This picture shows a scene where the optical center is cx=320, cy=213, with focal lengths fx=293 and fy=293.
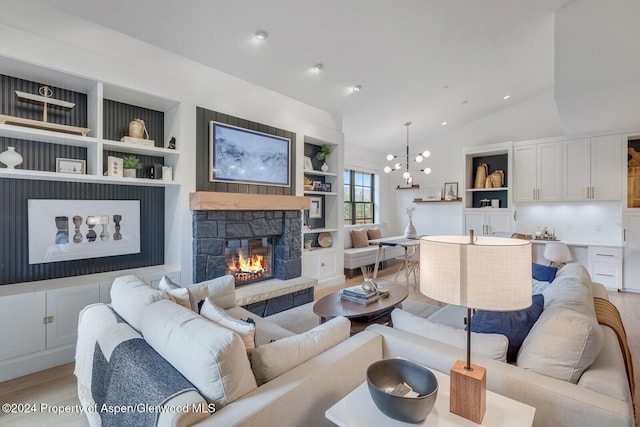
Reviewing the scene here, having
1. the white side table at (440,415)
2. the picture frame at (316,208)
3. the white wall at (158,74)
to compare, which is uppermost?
the white wall at (158,74)

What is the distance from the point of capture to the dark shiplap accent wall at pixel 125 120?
306 cm

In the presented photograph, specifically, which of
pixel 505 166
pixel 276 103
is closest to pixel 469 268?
pixel 276 103

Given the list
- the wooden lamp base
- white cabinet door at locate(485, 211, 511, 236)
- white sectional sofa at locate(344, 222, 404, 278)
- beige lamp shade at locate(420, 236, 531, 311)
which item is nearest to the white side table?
the wooden lamp base

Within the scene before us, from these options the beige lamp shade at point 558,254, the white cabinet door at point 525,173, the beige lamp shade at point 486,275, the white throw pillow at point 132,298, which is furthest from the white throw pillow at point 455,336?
the white cabinet door at point 525,173

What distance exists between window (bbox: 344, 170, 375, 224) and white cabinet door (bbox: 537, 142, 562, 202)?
346 cm

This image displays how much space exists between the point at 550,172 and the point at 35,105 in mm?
7438

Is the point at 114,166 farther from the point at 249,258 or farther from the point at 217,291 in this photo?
the point at 249,258

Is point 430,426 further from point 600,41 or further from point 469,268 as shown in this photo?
point 600,41

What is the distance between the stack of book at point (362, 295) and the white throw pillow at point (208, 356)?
1.73m

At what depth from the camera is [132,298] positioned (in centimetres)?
175

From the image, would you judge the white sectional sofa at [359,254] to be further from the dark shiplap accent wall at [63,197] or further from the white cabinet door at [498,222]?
the dark shiplap accent wall at [63,197]

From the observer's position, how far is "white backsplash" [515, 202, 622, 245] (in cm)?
511

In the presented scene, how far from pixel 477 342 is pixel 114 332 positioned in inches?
72.6

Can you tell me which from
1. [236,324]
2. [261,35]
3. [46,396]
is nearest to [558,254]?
[236,324]
